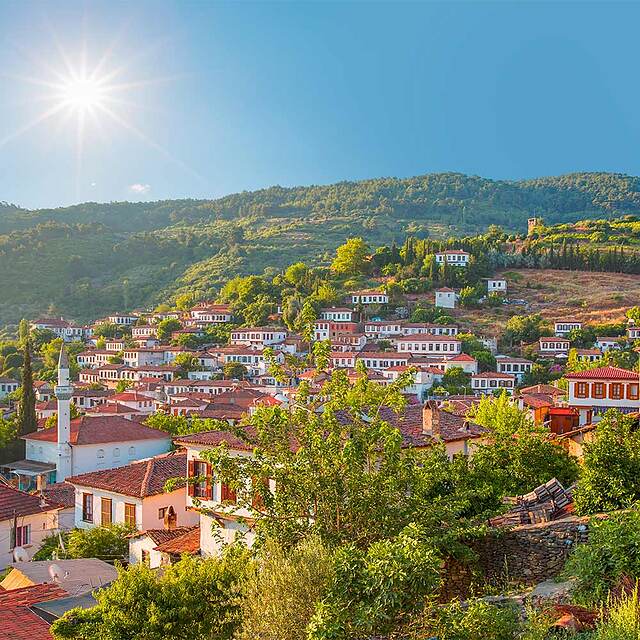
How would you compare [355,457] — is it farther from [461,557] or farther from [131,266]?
[131,266]

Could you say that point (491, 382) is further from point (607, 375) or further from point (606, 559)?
point (606, 559)

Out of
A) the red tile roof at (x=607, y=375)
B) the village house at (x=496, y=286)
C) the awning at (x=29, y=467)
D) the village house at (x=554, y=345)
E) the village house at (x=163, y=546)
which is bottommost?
the awning at (x=29, y=467)

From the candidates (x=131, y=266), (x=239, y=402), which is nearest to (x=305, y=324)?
(x=239, y=402)

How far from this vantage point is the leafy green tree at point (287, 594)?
7812 mm

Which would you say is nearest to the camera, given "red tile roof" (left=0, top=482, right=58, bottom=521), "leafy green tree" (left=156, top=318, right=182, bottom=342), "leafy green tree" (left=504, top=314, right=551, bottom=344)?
"red tile roof" (left=0, top=482, right=58, bottom=521)

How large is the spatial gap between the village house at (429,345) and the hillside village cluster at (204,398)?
0.12m

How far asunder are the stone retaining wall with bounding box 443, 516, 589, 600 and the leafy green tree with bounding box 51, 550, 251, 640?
340 centimetres

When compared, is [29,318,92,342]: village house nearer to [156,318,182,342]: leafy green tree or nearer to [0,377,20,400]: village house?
[156,318,182,342]: leafy green tree

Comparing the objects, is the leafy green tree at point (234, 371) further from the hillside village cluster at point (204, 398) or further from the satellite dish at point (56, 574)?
the satellite dish at point (56, 574)

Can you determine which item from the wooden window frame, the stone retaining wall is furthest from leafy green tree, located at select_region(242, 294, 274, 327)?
the stone retaining wall

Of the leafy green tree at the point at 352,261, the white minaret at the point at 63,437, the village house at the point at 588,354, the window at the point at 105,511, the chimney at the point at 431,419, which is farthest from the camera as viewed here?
the leafy green tree at the point at 352,261

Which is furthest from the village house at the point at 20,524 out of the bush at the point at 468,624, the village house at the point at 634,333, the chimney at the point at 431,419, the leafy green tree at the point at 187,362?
the village house at the point at 634,333

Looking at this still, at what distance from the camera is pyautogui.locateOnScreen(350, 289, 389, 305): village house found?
103 metres

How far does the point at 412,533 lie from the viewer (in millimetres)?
8195
